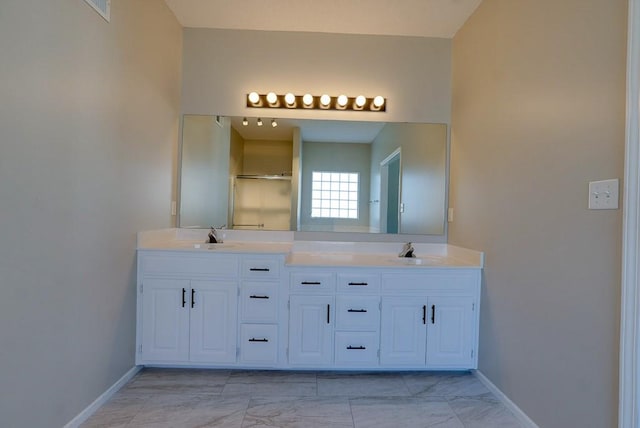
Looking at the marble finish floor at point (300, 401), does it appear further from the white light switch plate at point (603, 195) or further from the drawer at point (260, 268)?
the white light switch plate at point (603, 195)

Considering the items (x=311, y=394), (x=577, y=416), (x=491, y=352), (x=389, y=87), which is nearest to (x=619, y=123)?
(x=577, y=416)

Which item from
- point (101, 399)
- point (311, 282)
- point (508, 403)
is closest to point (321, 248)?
point (311, 282)

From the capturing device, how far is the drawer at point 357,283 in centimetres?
235

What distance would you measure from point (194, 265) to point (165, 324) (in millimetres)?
441

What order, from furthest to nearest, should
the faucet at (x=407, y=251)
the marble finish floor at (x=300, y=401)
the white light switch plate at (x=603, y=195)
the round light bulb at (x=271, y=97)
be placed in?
the round light bulb at (x=271, y=97), the faucet at (x=407, y=251), the marble finish floor at (x=300, y=401), the white light switch plate at (x=603, y=195)

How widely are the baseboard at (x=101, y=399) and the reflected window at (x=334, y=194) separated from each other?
171 cm

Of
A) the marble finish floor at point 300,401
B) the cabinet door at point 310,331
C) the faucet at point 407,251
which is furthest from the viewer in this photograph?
the faucet at point 407,251

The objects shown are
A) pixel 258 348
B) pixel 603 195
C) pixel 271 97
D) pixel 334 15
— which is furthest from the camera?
pixel 271 97

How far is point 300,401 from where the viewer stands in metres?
2.08

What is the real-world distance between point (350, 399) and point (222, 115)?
7.67 feet

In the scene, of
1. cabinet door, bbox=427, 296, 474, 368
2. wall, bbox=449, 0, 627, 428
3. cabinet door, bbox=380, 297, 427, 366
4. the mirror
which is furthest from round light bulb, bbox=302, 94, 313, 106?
cabinet door, bbox=427, 296, 474, 368

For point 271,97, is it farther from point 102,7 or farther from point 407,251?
A: point 407,251

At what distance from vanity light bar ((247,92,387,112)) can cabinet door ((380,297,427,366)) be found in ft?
5.19

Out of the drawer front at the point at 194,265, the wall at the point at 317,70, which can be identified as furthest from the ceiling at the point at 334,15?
the drawer front at the point at 194,265
